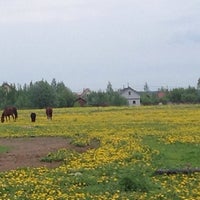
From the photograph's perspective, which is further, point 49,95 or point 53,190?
point 49,95

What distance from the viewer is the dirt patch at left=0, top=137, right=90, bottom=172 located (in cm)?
2062

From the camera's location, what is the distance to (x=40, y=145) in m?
28.2

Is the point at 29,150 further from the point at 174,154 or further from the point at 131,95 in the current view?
the point at 131,95

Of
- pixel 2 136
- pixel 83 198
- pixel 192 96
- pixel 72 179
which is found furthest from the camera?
pixel 192 96

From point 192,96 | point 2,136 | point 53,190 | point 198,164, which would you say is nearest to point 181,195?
point 53,190

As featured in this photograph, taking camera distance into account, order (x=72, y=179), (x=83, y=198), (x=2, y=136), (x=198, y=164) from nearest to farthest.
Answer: (x=83, y=198) → (x=72, y=179) → (x=198, y=164) → (x=2, y=136)

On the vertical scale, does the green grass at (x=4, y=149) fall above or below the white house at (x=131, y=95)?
below

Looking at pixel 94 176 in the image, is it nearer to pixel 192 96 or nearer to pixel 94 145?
pixel 94 145

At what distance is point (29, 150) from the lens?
25719 mm

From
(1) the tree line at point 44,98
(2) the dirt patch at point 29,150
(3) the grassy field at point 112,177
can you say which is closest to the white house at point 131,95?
(1) the tree line at point 44,98

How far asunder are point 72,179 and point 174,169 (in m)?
3.54

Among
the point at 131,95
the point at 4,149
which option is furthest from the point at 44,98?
the point at 4,149

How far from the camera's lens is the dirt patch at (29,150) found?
2062 centimetres

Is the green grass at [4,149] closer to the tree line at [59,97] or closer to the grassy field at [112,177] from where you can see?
the grassy field at [112,177]
